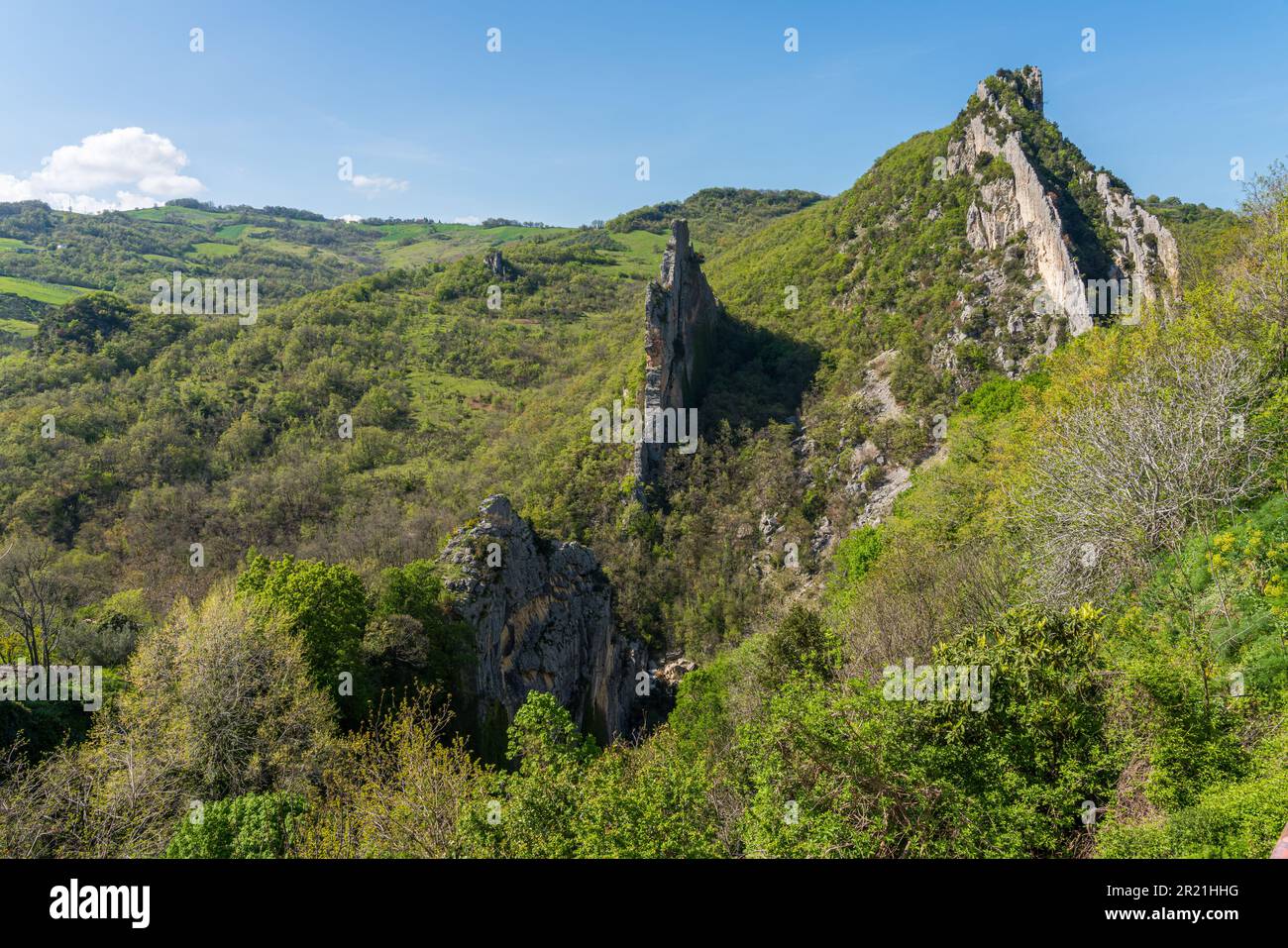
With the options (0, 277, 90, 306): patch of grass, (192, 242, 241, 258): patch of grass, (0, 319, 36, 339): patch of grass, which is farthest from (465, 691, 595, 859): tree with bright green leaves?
(192, 242, 241, 258): patch of grass

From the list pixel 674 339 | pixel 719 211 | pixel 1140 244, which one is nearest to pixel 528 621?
pixel 674 339

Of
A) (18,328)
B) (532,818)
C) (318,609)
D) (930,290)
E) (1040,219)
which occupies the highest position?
(18,328)

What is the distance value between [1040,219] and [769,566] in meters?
36.7

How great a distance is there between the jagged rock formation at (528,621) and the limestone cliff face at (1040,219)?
3689cm

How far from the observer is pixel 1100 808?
442 inches

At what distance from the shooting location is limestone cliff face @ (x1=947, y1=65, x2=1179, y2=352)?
154 ft

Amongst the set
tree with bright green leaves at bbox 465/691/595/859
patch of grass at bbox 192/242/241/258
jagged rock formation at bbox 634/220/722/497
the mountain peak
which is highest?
patch of grass at bbox 192/242/241/258

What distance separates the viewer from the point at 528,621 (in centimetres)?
3234

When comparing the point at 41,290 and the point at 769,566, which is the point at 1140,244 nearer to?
the point at 769,566

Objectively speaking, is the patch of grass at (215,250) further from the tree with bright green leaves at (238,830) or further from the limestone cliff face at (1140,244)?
the tree with bright green leaves at (238,830)

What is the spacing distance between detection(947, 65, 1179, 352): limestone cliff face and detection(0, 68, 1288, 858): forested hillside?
16.7 inches

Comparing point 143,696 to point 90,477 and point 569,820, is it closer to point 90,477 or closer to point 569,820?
point 569,820

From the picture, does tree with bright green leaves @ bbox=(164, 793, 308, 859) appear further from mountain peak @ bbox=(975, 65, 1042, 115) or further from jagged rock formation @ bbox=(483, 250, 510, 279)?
jagged rock formation @ bbox=(483, 250, 510, 279)
